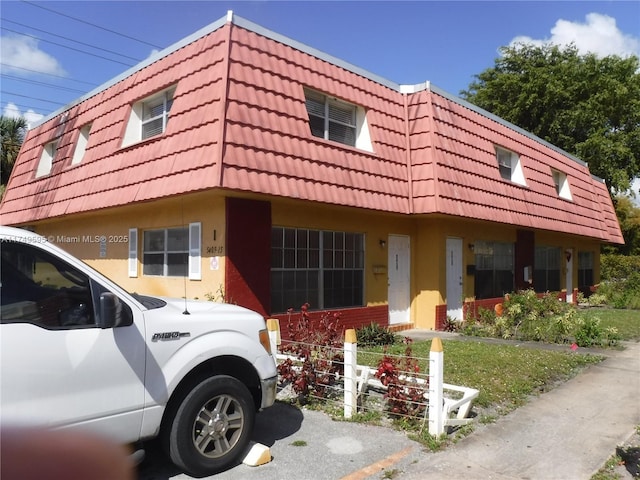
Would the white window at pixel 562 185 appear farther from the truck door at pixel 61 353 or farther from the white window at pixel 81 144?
the truck door at pixel 61 353

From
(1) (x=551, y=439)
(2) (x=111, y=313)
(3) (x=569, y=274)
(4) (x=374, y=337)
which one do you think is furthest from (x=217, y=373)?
(3) (x=569, y=274)

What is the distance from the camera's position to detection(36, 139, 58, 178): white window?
14.5 metres

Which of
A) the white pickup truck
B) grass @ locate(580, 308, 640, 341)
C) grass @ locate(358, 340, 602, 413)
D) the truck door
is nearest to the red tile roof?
grass @ locate(358, 340, 602, 413)

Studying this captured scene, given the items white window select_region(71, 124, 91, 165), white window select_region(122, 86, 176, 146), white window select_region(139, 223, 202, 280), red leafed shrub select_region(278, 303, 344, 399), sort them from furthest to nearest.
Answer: white window select_region(71, 124, 91, 165) < white window select_region(122, 86, 176, 146) < white window select_region(139, 223, 202, 280) < red leafed shrub select_region(278, 303, 344, 399)

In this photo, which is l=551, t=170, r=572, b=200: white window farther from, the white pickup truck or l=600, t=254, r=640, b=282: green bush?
the white pickup truck

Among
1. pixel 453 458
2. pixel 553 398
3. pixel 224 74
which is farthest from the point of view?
pixel 224 74

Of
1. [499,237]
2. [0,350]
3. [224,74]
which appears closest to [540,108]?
[499,237]

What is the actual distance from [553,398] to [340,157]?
5.70 metres

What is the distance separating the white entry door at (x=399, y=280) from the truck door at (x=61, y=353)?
8.98 metres

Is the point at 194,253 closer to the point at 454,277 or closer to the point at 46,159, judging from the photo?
the point at 454,277

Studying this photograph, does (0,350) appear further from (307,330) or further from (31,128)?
(31,128)

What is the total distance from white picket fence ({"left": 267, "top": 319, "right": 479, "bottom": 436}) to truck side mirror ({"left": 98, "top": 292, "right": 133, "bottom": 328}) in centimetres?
277

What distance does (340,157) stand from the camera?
33.5 feet

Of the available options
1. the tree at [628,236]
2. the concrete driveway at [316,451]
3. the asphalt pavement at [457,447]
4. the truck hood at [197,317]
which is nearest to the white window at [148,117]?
the truck hood at [197,317]
